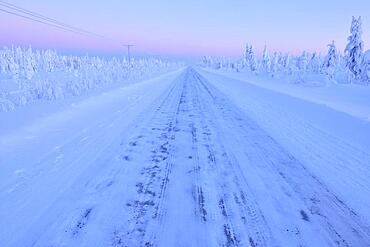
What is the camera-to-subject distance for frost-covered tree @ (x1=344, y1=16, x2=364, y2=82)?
145 feet

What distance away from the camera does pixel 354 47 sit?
1773 inches

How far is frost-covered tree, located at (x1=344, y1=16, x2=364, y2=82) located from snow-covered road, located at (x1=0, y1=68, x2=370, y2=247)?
43.8 m

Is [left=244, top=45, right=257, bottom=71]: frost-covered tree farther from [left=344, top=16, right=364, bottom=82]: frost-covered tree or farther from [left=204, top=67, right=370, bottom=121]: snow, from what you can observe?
[left=204, top=67, right=370, bottom=121]: snow

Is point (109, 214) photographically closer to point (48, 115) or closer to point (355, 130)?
point (48, 115)

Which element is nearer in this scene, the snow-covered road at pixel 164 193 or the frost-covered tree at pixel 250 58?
the snow-covered road at pixel 164 193

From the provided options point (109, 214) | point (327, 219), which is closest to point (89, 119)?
point (109, 214)

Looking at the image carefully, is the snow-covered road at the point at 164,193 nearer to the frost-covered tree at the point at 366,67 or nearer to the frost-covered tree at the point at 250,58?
the frost-covered tree at the point at 366,67

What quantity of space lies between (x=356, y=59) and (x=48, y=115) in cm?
4642

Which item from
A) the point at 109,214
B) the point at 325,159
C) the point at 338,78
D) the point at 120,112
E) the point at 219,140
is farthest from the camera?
the point at 338,78

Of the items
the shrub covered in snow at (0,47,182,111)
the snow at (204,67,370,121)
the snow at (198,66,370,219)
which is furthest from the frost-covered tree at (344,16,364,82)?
the snow at (198,66,370,219)

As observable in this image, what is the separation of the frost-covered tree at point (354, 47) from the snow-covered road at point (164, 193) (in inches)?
1724

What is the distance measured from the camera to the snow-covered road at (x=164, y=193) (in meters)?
3.75

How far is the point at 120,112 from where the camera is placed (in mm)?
12125

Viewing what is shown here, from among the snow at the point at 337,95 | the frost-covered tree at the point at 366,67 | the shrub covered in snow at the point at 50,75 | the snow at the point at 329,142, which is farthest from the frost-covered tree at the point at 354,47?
the snow at the point at 329,142
